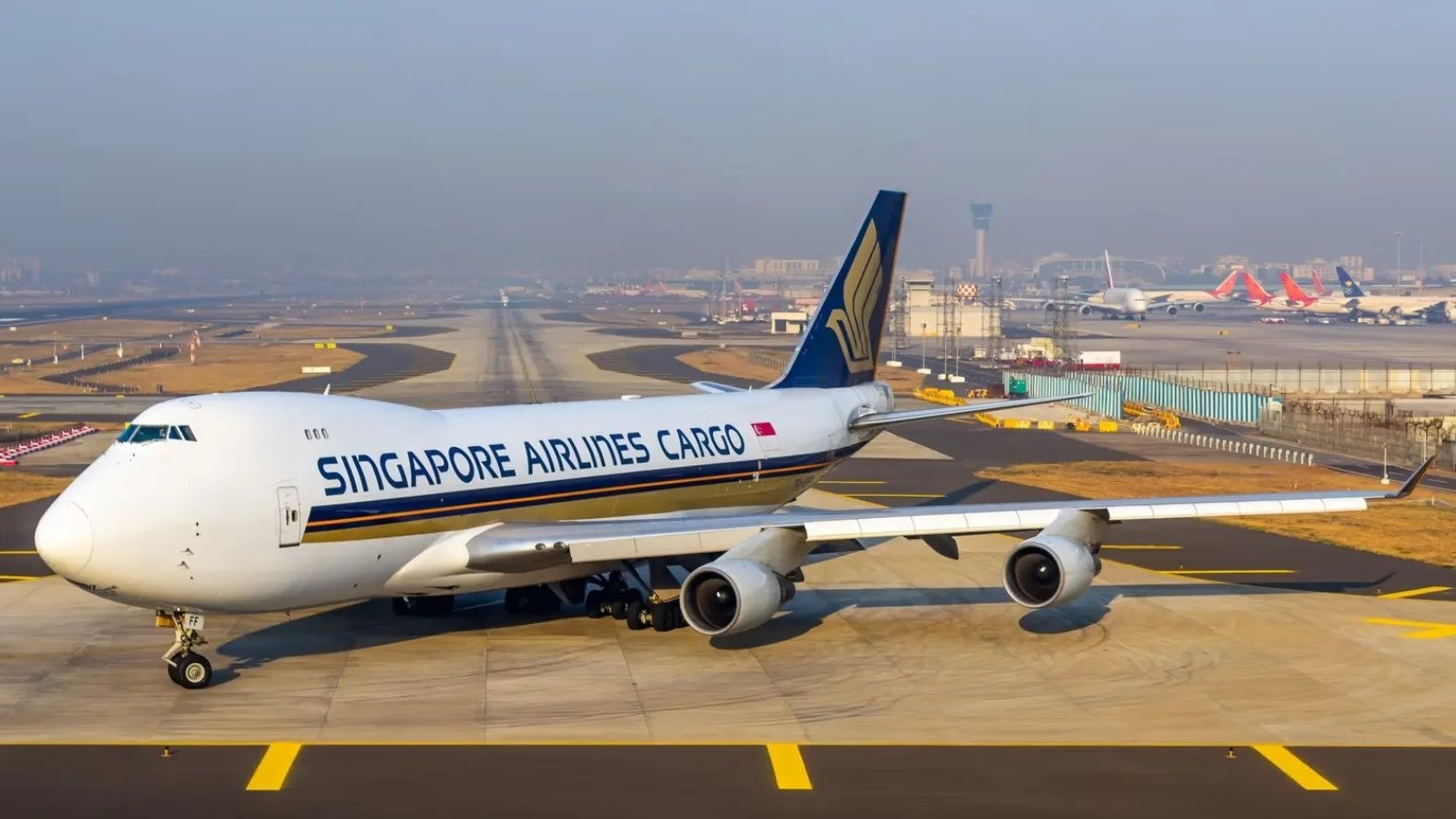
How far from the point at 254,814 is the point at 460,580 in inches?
451

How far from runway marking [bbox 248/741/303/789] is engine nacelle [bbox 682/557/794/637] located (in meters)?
9.07

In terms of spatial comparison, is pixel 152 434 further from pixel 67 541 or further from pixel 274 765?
pixel 274 765

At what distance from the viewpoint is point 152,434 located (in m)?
30.2

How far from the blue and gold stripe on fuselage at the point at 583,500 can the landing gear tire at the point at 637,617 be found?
2.30 m

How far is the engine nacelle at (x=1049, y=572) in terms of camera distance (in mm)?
33844

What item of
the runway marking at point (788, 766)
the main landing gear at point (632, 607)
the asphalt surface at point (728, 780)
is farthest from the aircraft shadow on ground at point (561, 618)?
the runway marking at point (788, 766)

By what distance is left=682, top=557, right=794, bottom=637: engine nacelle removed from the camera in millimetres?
32344

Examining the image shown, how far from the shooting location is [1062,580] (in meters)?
33.8

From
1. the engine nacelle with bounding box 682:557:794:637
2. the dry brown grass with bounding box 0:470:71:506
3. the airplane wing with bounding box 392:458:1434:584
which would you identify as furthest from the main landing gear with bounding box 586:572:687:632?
the dry brown grass with bounding box 0:470:71:506

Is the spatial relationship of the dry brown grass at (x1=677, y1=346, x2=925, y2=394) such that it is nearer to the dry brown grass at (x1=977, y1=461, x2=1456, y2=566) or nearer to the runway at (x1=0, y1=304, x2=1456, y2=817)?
the dry brown grass at (x1=977, y1=461, x2=1456, y2=566)

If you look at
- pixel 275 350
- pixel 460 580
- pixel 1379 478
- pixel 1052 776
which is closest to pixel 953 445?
pixel 1379 478

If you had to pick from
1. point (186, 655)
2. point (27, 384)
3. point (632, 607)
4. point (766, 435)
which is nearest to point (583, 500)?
point (632, 607)

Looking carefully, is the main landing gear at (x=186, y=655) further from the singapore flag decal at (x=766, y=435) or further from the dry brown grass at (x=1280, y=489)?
the dry brown grass at (x=1280, y=489)

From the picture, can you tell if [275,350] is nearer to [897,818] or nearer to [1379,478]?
[1379,478]
